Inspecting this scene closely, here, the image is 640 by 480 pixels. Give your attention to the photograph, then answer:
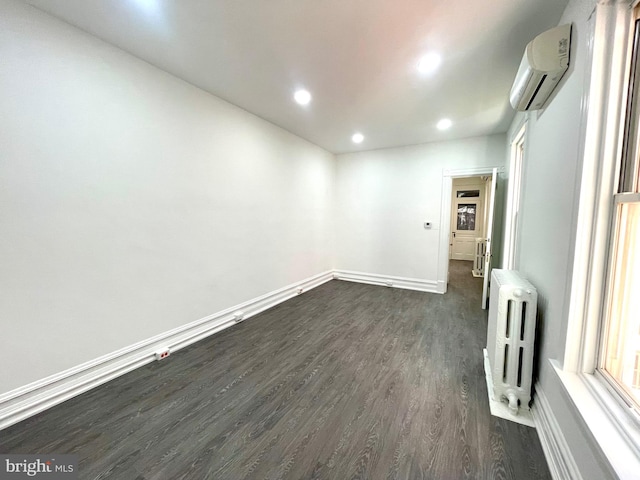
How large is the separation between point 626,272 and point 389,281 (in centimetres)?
389

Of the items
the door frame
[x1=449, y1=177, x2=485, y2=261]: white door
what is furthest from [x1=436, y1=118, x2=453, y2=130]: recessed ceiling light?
[x1=449, y1=177, x2=485, y2=261]: white door

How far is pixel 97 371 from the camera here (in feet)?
6.53

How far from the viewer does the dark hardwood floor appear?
53.7 inches

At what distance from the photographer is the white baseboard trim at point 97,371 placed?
1.63 m

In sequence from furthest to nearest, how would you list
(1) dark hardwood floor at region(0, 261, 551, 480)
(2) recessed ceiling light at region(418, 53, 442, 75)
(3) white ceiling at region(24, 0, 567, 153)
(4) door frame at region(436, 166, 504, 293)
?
(4) door frame at region(436, 166, 504, 293) < (2) recessed ceiling light at region(418, 53, 442, 75) < (3) white ceiling at region(24, 0, 567, 153) < (1) dark hardwood floor at region(0, 261, 551, 480)

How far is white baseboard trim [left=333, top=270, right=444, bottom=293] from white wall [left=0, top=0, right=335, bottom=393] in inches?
104

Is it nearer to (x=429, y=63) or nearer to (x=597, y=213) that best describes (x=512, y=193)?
(x=429, y=63)

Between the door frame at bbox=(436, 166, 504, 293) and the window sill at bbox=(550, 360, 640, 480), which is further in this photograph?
the door frame at bbox=(436, 166, 504, 293)

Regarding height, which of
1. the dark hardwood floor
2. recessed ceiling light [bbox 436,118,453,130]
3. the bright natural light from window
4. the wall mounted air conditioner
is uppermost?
recessed ceiling light [bbox 436,118,453,130]

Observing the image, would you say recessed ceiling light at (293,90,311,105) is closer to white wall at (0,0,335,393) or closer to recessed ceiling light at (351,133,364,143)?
white wall at (0,0,335,393)

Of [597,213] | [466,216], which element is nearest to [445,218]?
[597,213]

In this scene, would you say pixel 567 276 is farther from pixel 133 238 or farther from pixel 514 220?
pixel 133 238

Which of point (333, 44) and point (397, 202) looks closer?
point (333, 44)

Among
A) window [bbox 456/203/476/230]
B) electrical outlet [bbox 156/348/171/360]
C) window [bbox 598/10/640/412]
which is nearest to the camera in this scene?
window [bbox 598/10/640/412]
